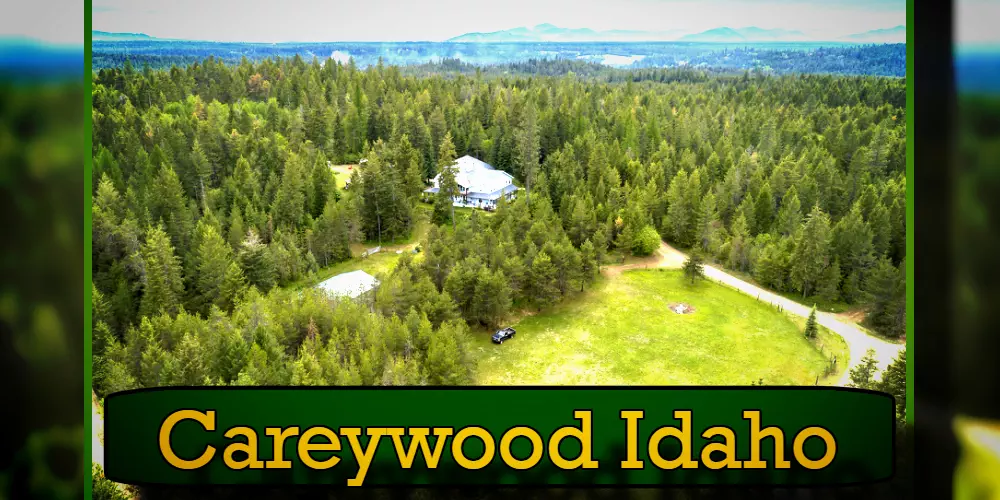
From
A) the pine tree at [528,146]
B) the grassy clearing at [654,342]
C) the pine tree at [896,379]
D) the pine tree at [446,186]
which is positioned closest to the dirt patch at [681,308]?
the grassy clearing at [654,342]

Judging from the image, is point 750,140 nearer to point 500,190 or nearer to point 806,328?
point 806,328

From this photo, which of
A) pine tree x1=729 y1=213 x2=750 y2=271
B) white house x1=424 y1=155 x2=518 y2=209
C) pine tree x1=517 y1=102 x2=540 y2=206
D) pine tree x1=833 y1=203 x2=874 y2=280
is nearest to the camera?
pine tree x1=833 y1=203 x2=874 y2=280

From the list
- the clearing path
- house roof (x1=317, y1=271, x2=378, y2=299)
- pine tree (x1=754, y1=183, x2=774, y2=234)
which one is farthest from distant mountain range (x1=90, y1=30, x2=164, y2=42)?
pine tree (x1=754, y1=183, x2=774, y2=234)

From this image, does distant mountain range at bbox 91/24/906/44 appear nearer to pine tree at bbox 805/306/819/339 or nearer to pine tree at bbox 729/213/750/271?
pine tree at bbox 729/213/750/271
